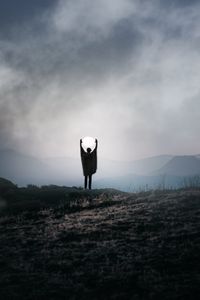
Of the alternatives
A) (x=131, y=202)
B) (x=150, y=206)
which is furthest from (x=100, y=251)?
(x=131, y=202)

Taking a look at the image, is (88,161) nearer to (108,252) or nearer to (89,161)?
(89,161)

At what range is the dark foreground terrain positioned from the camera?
43.1 ft

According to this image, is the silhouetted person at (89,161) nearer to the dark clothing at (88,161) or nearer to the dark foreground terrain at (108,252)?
the dark clothing at (88,161)

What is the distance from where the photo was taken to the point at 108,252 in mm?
16609

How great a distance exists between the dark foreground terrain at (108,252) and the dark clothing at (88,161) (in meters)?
10.6

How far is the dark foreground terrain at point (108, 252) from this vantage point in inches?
518

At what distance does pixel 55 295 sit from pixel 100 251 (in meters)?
3.97

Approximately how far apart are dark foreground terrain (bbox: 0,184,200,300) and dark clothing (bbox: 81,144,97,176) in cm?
1059

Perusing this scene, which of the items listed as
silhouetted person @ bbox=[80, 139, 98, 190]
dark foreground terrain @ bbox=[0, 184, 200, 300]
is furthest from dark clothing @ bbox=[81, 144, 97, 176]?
dark foreground terrain @ bbox=[0, 184, 200, 300]

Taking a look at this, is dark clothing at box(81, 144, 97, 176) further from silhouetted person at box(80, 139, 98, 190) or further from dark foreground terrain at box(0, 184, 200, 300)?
dark foreground terrain at box(0, 184, 200, 300)

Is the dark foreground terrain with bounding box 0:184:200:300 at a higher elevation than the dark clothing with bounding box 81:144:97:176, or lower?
lower

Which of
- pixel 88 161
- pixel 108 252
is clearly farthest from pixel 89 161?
pixel 108 252

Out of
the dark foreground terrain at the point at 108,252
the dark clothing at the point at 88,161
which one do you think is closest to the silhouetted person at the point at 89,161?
the dark clothing at the point at 88,161

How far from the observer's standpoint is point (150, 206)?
23688 millimetres
